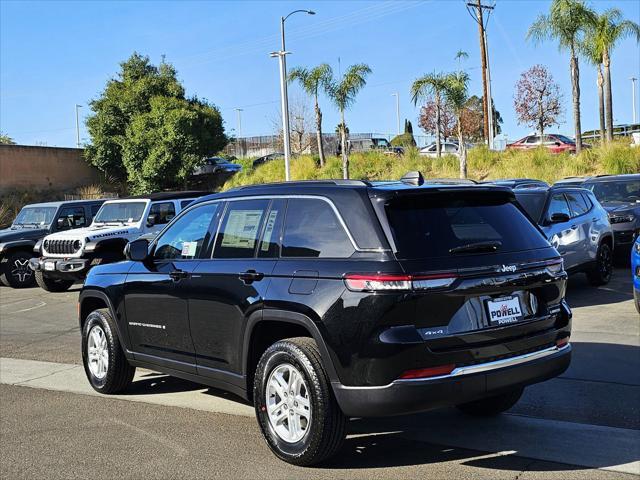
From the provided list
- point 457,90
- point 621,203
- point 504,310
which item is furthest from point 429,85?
point 504,310

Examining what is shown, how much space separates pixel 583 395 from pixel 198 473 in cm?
334

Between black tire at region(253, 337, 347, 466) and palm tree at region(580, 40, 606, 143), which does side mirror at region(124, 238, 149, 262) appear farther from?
palm tree at region(580, 40, 606, 143)

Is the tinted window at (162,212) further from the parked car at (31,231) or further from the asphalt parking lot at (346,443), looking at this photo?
the asphalt parking lot at (346,443)

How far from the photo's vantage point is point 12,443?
5.35m

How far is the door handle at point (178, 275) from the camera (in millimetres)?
5582

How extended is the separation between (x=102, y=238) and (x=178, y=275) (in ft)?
28.9

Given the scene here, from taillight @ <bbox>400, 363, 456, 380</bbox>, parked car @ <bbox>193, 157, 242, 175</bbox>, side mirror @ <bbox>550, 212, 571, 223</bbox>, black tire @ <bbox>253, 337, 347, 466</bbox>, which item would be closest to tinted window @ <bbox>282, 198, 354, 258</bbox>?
black tire @ <bbox>253, 337, 347, 466</bbox>

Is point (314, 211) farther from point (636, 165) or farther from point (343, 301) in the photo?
point (636, 165)

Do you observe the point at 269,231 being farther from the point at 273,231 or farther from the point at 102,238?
the point at 102,238

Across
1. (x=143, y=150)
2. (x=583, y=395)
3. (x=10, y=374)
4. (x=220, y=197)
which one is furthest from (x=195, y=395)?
(x=143, y=150)

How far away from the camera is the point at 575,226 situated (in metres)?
11.2

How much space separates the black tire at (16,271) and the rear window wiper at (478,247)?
1432 centimetres

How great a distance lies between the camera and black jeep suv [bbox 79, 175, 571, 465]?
13.6 feet

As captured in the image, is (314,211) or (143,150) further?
(143,150)
